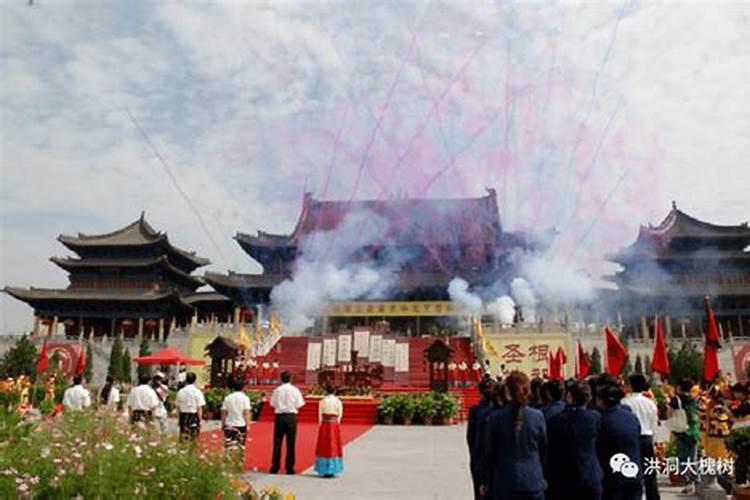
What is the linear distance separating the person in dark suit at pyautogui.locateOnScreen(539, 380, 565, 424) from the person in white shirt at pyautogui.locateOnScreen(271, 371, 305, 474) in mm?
4097

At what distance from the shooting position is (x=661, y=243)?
3928cm

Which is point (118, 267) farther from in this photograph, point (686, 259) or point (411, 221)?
point (686, 259)

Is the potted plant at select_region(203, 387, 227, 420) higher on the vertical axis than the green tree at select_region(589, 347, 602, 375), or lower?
lower

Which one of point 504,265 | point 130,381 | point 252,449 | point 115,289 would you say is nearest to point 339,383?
point 252,449

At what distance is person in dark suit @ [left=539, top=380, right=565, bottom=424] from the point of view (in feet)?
16.2

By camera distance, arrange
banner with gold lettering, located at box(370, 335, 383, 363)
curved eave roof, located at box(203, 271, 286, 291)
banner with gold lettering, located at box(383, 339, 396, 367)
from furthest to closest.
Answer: curved eave roof, located at box(203, 271, 286, 291)
banner with gold lettering, located at box(370, 335, 383, 363)
banner with gold lettering, located at box(383, 339, 396, 367)

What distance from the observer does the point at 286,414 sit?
8.62m

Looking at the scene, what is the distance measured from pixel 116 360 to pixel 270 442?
80.3ft

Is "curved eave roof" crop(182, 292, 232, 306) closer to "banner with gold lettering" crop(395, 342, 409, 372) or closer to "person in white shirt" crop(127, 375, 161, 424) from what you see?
"banner with gold lettering" crop(395, 342, 409, 372)

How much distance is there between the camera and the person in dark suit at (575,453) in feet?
14.8

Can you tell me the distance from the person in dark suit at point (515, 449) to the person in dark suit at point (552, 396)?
0.83m

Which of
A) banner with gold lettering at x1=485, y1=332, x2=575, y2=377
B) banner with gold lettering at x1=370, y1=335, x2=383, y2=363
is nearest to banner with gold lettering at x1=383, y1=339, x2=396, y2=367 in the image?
banner with gold lettering at x1=370, y1=335, x2=383, y2=363

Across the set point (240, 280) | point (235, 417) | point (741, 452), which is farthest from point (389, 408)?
point (240, 280)

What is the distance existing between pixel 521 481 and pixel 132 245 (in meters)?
42.0
